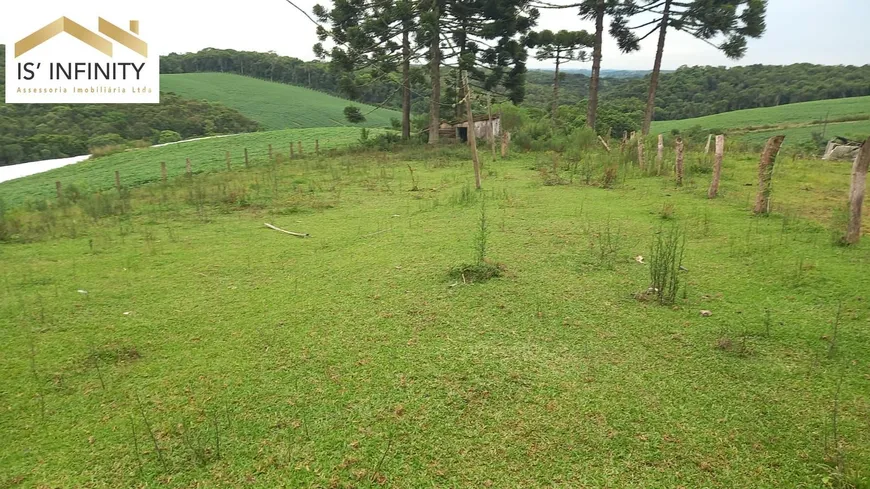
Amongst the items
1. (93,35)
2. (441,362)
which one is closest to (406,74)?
(93,35)

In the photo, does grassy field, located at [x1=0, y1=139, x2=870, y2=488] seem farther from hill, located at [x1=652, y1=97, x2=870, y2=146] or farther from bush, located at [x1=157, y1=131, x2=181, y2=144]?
bush, located at [x1=157, y1=131, x2=181, y2=144]

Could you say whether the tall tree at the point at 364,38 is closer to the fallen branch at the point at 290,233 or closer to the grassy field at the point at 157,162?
the grassy field at the point at 157,162

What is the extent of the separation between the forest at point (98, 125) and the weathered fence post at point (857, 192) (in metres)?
34.9

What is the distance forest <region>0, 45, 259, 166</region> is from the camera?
33.0 m

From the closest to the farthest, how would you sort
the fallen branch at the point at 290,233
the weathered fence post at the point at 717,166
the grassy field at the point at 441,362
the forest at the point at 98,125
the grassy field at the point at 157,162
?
the grassy field at the point at 441,362 → the fallen branch at the point at 290,233 → the weathered fence post at the point at 717,166 → the grassy field at the point at 157,162 → the forest at the point at 98,125

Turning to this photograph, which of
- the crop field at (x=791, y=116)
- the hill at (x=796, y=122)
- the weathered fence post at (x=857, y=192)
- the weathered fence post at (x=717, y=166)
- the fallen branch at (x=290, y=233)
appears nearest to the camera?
the weathered fence post at (x=857, y=192)

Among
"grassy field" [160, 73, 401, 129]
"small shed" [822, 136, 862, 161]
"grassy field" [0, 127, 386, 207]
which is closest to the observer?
"small shed" [822, 136, 862, 161]

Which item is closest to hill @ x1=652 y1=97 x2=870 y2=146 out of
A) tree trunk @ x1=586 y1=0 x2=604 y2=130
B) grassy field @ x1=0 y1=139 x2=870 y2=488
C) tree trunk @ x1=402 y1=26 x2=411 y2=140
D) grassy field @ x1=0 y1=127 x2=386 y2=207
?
tree trunk @ x1=586 y1=0 x2=604 y2=130

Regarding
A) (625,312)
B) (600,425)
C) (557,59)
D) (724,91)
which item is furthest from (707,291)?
(724,91)

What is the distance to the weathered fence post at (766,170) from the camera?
18.9ft

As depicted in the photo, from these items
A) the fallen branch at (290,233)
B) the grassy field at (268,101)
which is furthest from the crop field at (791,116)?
the grassy field at (268,101)

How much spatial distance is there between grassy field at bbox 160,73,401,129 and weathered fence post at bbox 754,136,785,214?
43550 millimetres

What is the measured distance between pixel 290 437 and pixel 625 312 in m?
2.45

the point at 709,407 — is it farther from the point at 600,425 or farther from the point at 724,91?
the point at 724,91
